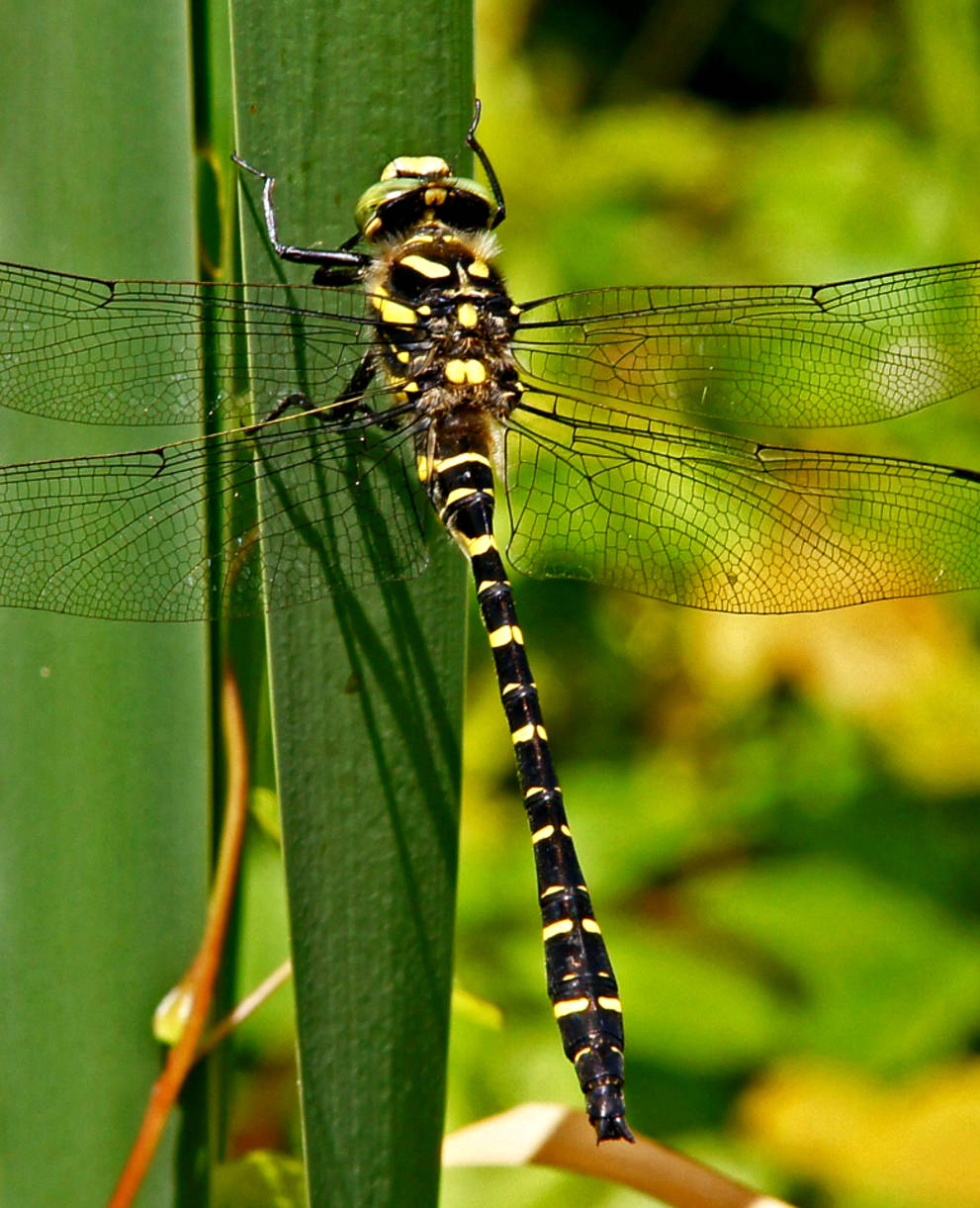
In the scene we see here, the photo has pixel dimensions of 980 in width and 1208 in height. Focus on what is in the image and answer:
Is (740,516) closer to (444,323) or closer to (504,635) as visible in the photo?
(504,635)

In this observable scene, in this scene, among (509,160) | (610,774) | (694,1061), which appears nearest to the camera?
(694,1061)

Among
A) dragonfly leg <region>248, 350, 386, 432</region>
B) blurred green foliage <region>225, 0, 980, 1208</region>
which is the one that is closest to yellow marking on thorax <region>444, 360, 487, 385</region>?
dragonfly leg <region>248, 350, 386, 432</region>

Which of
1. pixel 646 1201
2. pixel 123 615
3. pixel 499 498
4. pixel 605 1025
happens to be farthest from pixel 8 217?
pixel 646 1201

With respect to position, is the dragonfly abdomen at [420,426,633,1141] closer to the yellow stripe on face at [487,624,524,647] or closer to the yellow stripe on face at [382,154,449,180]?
the yellow stripe on face at [487,624,524,647]

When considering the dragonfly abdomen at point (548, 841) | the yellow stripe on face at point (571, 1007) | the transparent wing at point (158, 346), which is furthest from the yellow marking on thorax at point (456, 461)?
the yellow stripe on face at point (571, 1007)

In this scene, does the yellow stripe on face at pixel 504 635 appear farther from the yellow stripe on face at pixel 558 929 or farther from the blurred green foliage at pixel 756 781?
the blurred green foliage at pixel 756 781

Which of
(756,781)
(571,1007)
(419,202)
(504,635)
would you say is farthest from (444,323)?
(756,781)

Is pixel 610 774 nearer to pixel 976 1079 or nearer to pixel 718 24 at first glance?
pixel 976 1079
